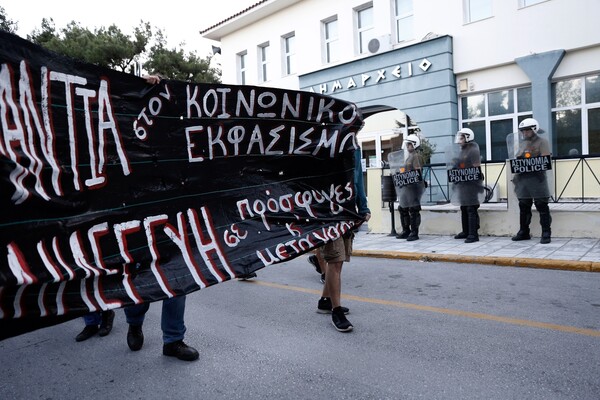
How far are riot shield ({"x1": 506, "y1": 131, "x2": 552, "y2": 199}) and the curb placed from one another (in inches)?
76.0

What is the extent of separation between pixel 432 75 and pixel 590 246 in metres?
7.44

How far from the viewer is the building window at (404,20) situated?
14.4m

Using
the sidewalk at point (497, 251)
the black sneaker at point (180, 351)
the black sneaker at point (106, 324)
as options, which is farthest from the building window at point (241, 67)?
the black sneaker at point (180, 351)

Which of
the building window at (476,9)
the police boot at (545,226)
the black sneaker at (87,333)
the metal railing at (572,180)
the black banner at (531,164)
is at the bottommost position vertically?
the black sneaker at (87,333)

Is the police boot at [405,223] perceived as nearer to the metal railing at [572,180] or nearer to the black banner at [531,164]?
the metal railing at [572,180]

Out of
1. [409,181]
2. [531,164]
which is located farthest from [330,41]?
[531,164]

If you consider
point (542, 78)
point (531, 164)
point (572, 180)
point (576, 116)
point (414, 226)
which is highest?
point (542, 78)

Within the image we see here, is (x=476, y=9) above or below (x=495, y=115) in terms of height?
above

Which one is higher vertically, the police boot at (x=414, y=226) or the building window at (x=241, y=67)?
the building window at (x=241, y=67)

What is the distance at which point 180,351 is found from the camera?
A: 145 inches

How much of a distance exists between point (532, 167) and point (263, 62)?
13.4 m

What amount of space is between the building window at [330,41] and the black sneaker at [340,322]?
13.7m

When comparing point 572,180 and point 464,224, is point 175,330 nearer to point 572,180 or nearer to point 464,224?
point 464,224

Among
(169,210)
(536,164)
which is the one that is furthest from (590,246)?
(169,210)
